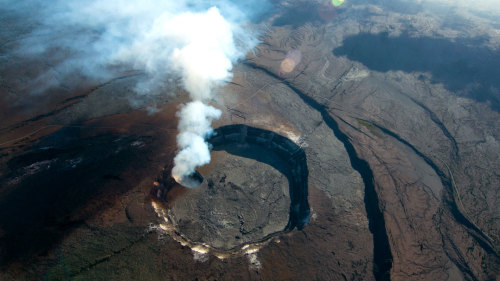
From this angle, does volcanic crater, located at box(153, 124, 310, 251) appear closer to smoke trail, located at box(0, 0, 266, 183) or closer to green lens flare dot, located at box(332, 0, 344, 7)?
smoke trail, located at box(0, 0, 266, 183)

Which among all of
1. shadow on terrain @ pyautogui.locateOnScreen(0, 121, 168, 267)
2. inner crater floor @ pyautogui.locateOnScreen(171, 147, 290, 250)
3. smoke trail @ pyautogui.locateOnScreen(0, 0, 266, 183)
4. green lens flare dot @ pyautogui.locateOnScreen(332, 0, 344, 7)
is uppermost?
green lens flare dot @ pyautogui.locateOnScreen(332, 0, 344, 7)

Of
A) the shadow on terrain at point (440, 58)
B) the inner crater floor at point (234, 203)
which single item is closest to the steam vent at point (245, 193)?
the inner crater floor at point (234, 203)

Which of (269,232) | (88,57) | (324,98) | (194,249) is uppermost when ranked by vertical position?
(88,57)

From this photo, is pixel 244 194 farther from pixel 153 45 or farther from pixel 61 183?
pixel 153 45

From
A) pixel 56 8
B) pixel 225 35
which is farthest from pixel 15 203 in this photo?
pixel 56 8

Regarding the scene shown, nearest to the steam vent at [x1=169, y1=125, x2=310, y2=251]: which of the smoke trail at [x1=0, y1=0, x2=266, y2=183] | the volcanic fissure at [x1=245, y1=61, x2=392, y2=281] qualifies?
the smoke trail at [x1=0, y1=0, x2=266, y2=183]

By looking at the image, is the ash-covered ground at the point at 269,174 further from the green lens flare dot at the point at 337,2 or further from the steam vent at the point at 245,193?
the green lens flare dot at the point at 337,2

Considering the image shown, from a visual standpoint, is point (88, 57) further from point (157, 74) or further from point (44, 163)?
point (44, 163)
